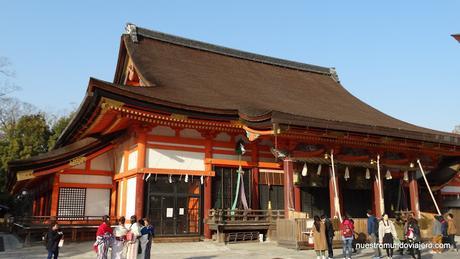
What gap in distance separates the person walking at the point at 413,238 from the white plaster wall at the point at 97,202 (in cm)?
1166

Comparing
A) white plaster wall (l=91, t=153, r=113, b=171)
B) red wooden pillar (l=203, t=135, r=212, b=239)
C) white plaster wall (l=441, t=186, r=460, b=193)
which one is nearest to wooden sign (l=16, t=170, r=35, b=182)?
white plaster wall (l=91, t=153, r=113, b=171)

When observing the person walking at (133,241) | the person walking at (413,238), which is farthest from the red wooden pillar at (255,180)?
the person walking at (133,241)

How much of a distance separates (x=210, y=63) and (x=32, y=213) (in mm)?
14405

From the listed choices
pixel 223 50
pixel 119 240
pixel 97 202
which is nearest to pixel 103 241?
pixel 119 240

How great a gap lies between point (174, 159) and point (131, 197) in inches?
83.6

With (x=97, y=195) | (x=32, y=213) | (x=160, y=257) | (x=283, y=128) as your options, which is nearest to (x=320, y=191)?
(x=283, y=128)

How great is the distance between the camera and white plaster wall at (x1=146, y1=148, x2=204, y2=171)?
14.7m

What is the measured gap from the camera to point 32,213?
80.3 ft

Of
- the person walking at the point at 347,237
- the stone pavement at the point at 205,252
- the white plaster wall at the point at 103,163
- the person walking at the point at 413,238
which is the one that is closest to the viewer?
the person walking at the point at 347,237

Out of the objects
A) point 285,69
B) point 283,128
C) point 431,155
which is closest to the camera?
point 283,128

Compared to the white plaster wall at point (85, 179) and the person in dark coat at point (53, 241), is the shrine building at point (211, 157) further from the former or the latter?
the person in dark coat at point (53, 241)

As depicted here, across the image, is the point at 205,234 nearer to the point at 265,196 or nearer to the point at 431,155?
the point at 265,196

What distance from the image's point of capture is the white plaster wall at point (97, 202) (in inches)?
652

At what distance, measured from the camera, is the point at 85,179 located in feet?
54.6
